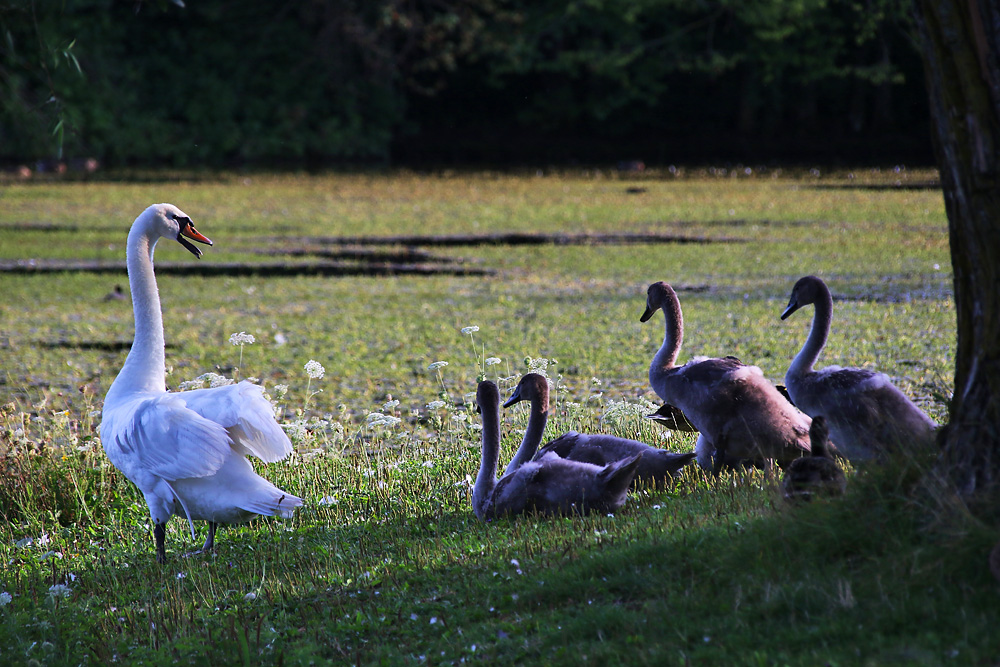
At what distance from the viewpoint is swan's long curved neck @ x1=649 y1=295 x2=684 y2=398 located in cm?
540

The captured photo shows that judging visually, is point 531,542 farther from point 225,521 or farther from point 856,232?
point 856,232

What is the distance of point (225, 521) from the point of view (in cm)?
488

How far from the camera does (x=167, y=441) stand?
15.3 ft

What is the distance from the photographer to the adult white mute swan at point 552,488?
4531mm

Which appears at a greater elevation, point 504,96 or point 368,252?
point 504,96

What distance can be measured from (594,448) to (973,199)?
2.27 m

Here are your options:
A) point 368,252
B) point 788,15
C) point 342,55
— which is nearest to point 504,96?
point 342,55

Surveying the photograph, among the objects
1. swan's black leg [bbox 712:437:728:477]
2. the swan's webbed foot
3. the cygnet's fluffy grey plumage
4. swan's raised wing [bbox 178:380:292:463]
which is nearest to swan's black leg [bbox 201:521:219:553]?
the swan's webbed foot

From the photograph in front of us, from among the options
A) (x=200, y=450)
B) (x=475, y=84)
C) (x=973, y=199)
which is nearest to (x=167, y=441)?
(x=200, y=450)

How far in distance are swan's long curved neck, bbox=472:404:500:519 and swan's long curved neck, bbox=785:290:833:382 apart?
1343 millimetres

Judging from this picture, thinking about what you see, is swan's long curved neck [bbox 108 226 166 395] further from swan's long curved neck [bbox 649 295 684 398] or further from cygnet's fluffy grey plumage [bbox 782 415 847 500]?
cygnet's fluffy grey plumage [bbox 782 415 847 500]

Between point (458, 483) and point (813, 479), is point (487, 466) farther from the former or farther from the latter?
point (813, 479)

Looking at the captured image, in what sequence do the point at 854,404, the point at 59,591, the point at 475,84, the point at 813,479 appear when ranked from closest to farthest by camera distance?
1. the point at 813,479
2. the point at 59,591
3. the point at 854,404
4. the point at 475,84

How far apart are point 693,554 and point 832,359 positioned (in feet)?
17.2
